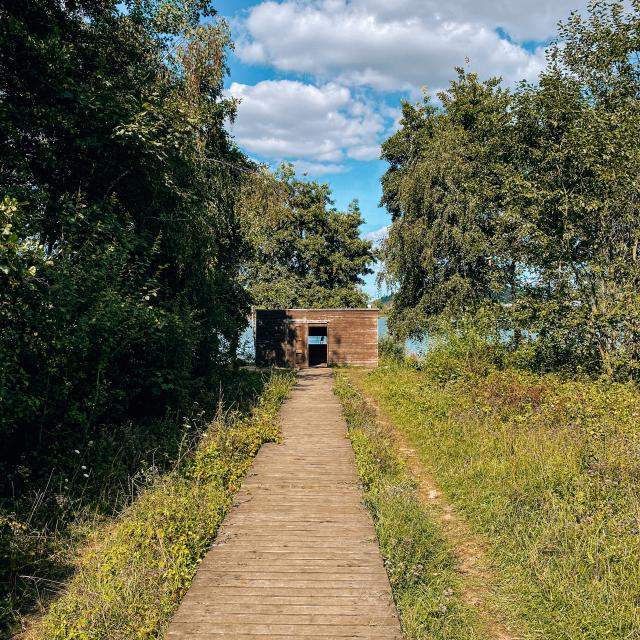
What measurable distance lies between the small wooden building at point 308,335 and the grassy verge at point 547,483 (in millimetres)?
10978

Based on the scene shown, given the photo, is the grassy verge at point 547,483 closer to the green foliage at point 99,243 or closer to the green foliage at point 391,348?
the green foliage at point 99,243

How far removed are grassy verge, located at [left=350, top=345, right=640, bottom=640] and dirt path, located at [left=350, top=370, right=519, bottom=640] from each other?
0.14 m

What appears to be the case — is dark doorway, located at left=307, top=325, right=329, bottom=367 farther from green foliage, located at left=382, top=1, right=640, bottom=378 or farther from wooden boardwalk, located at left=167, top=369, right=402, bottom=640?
wooden boardwalk, located at left=167, top=369, right=402, bottom=640

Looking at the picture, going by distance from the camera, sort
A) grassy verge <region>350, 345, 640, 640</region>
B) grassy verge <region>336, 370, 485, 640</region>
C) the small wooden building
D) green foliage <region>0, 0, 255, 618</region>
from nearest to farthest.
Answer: grassy verge <region>336, 370, 485, 640</region> < grassy verge <region>350, 345, 640, 640</region> < green foliage <region>0, 0, 255, 618</region> < the small wooden building

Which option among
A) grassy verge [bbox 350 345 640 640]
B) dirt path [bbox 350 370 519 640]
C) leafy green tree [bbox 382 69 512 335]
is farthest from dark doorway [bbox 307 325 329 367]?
dirt path [bbox 350 370 519 640]

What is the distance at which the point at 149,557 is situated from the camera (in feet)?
14.1

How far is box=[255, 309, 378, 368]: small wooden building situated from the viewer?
23250 mm

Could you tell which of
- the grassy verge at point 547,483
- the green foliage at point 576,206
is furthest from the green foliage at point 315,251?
the grassy verge at point 547,483

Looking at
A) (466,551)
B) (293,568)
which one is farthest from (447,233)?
(293,568)

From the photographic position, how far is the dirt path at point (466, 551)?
3971 millimetres

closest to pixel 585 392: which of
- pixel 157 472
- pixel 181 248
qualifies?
pixel 157 472

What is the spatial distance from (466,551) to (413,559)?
873 millimetres

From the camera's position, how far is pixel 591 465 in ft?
20.7

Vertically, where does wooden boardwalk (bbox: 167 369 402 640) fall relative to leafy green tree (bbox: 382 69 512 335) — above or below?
below
